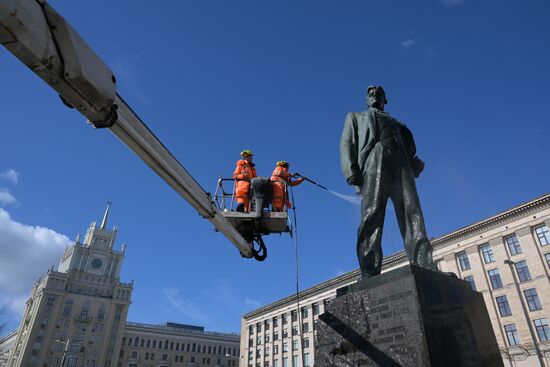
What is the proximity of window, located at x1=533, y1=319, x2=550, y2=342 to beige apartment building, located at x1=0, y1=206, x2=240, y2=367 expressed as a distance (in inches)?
2746

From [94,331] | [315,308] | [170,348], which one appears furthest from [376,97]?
[170,348]

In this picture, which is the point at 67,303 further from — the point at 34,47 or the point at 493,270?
the point at 34,47

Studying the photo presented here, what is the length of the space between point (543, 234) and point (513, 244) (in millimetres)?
3204

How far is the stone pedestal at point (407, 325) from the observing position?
424 centimetres

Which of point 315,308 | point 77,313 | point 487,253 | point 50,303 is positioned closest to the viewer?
point 487,253

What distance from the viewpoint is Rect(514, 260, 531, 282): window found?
3825 cm

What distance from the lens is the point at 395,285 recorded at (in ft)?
15.5

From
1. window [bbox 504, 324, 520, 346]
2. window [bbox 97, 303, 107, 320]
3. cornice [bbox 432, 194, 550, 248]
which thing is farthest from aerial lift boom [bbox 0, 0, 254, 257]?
window [bbox 97, 303, 107, 320]

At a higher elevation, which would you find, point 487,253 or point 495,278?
point 487,253

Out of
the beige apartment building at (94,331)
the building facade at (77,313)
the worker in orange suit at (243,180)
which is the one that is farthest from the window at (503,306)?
the building facade at (77,313)

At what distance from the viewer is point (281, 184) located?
9.71m

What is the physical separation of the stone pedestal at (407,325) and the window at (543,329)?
39.2 meters

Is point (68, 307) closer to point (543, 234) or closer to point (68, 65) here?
point (543, 234)

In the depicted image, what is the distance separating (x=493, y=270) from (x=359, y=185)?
42687 mm
